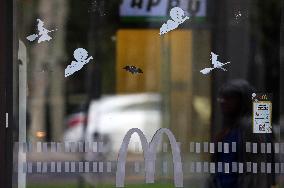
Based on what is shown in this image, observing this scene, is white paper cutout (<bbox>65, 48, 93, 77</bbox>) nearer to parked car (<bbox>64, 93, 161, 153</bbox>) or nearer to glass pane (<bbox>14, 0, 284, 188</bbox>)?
glass pane (<bbox>14, 0, 284, 188</bbox>)

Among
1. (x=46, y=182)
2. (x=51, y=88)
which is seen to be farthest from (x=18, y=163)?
(x=51, y=88)

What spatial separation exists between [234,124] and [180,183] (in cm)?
71

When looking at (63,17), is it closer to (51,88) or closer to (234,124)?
(51,88)

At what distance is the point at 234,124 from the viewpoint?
5.38 m

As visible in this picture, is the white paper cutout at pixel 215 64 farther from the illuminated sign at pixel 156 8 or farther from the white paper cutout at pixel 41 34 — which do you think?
the white paper cutout at pixel 41 34

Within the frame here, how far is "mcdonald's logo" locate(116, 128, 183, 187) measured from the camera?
5289 mm

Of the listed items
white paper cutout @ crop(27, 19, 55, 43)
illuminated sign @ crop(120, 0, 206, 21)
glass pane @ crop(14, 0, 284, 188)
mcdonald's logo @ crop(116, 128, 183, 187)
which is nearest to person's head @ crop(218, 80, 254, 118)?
glass pane @ crop(14, 0, 284, 188)

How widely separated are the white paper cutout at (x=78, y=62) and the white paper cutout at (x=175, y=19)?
0.73 metres

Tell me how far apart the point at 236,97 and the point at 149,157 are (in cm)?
93

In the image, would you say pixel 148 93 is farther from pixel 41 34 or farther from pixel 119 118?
pixel 41 34

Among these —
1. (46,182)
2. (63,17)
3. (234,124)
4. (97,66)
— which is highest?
(63,17)

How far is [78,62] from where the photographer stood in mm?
5355

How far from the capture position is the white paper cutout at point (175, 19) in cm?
533

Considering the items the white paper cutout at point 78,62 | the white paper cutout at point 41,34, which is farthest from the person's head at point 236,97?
the white paper cutout at point 41,34
